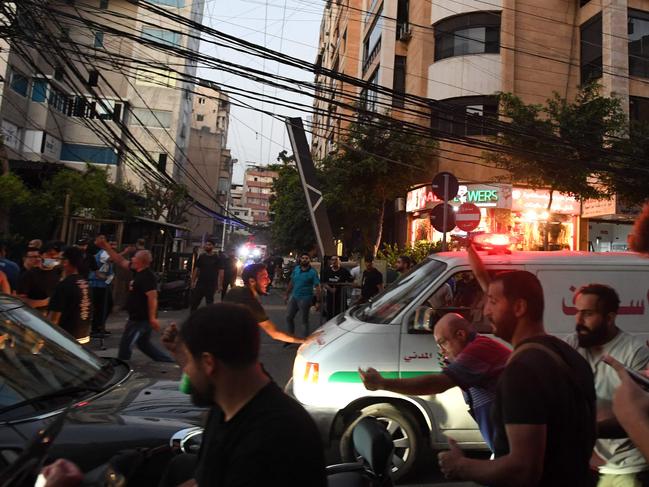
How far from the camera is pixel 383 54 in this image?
69.8 ft

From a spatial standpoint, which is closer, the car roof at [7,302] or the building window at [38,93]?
the car roof at [7,302]

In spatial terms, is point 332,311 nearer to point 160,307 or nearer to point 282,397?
point 160,307

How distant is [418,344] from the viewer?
3836 millimetres

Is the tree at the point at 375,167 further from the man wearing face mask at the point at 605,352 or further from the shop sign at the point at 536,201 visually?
the man wearing face mask at the point at 605,352

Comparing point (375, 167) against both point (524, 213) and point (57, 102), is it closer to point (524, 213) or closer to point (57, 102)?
point (524, 213)

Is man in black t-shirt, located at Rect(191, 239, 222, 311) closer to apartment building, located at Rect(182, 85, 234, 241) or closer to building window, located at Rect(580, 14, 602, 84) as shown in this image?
building window, located at Rect(580, 14, 602, 84)

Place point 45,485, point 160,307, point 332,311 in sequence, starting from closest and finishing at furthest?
point 45,485, point 332,311, point 160,307

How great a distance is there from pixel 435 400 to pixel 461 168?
48.4 ft

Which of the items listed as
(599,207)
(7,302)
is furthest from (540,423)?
(599,207)

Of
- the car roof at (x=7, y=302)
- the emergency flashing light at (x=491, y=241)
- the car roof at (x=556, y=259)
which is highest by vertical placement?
the emergency flashing light at (x=491, y=241)

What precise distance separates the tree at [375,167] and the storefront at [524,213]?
3.86 feet

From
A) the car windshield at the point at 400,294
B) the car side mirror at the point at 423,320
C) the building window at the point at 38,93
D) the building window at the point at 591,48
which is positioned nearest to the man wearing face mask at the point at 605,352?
the car side mirror at the point at 423,320

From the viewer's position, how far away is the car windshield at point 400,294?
4039 mm

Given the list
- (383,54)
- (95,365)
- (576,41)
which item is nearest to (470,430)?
(95,365)
